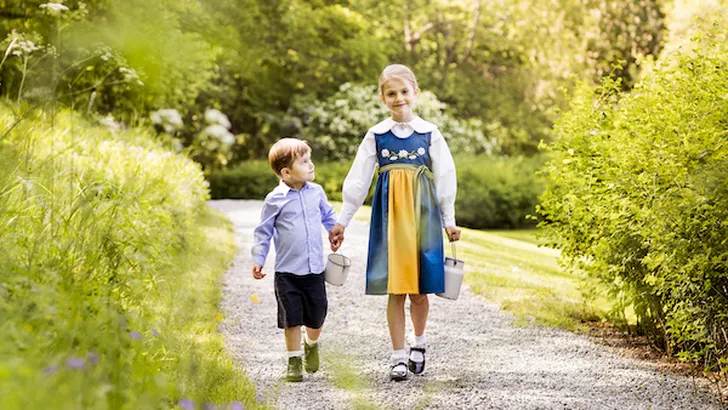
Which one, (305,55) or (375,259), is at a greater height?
(305,55)

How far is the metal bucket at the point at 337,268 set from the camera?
4652mm

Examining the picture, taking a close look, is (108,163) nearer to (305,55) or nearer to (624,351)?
(624,351)

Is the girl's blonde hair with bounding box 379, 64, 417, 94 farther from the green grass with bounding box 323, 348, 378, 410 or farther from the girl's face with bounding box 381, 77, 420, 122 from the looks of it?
the green grass with bounding box 323, 348, 378, 410

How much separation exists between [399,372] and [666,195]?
176cm

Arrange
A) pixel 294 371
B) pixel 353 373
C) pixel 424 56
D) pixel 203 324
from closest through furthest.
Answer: pixel 353 373
pixel 294 371
pixel 203 324
pixel 424 56

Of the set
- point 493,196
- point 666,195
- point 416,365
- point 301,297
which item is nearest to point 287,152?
point 301,297

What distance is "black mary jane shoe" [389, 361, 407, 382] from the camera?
4590mm

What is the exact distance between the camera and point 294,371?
14.9 feet

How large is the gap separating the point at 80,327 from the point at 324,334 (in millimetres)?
3112

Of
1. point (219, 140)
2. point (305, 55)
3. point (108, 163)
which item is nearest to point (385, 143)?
point (108, 163)

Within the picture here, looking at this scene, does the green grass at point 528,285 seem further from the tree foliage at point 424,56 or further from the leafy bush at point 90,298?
the tree foliage at point 424,56

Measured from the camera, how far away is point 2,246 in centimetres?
359

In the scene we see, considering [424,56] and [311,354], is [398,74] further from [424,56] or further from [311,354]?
[424,56]

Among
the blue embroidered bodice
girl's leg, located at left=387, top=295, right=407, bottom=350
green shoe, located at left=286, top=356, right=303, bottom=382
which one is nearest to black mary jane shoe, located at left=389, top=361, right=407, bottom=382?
girl's leg, located at left=387, top=295, right=407, bottom=350
